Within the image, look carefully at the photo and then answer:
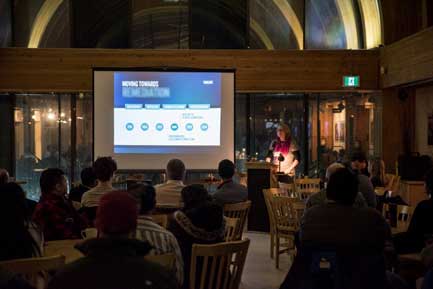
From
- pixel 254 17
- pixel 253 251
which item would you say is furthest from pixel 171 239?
pixel 254 17

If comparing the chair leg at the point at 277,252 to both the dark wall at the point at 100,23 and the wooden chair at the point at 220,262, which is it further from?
the dark wall at the point at 100,23

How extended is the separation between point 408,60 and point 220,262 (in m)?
7.99

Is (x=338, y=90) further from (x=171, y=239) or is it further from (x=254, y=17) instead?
(x=171, y=239)

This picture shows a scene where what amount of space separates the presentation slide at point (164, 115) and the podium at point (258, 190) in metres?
0.45

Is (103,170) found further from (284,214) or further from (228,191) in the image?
(284,214)

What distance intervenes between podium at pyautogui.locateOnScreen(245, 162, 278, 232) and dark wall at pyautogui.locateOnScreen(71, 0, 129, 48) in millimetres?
4436

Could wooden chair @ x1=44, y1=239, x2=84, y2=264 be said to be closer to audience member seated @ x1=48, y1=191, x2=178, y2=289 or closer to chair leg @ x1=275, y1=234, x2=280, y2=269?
audience member seated @ x1=48, y1=191, x2=178, y2=289

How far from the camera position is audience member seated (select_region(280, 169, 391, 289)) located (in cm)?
348

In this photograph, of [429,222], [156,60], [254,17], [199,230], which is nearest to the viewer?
[199,230]

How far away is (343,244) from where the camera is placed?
3.57 meters

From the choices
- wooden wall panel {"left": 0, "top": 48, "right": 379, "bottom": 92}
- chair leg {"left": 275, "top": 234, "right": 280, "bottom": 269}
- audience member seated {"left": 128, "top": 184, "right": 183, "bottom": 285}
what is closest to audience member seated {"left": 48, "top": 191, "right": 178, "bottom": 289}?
audience member seated {"left": 128, "top": 184, "right": 183, "bottom": 285}

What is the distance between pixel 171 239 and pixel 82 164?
30.8 feet

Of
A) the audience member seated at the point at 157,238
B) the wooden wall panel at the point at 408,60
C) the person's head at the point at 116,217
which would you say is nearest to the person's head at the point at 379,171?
the wooden wall panel at the point at 408,60

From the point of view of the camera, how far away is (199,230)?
3912 millimetres
